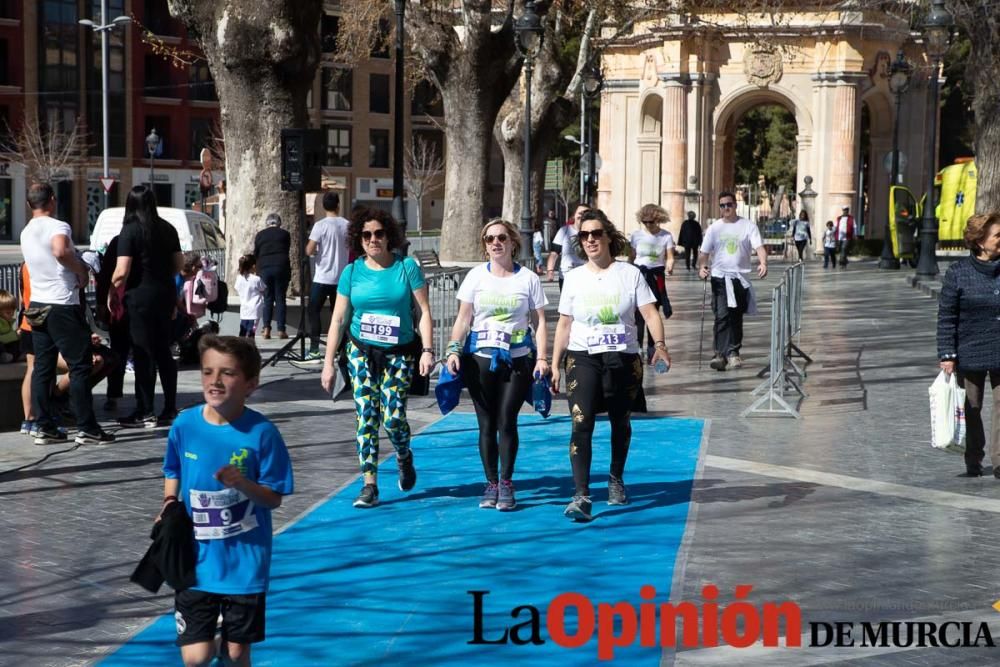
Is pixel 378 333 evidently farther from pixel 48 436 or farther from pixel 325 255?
pixel 325 255

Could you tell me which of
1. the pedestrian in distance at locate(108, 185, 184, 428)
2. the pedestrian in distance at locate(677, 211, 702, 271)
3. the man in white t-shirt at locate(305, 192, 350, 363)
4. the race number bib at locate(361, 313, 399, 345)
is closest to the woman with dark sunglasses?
the race number bib at locate(361, 313, 399, 345)

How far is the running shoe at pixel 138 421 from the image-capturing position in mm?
11904

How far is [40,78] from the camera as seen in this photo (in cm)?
6738

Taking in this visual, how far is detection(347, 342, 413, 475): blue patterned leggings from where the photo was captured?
28.9 feet

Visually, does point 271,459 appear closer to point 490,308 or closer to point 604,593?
point 604,593

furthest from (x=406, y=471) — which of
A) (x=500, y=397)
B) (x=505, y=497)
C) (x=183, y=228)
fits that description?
(x=183, y=228)

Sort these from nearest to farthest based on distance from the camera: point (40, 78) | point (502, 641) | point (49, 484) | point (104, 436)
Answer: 1. point (502, 641)
2. point (49, 484)
3. point (104, 436)
4. point (40, 78)

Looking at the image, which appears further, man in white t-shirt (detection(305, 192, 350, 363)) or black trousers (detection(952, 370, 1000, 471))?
man in white t-shirt (detection(305, 192, 350, 363))

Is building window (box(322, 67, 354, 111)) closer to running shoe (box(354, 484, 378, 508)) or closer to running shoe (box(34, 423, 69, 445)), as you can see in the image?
running shoe (box(34, 423, 69, 445))

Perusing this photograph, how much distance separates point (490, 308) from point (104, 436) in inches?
156

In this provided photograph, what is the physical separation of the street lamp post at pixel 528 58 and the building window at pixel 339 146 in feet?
147

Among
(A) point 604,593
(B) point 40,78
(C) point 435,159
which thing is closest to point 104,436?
(A) point 604,593

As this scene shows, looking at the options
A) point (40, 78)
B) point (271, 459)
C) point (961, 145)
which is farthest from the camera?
point (961, 145)

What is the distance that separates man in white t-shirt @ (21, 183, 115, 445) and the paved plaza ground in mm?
481
